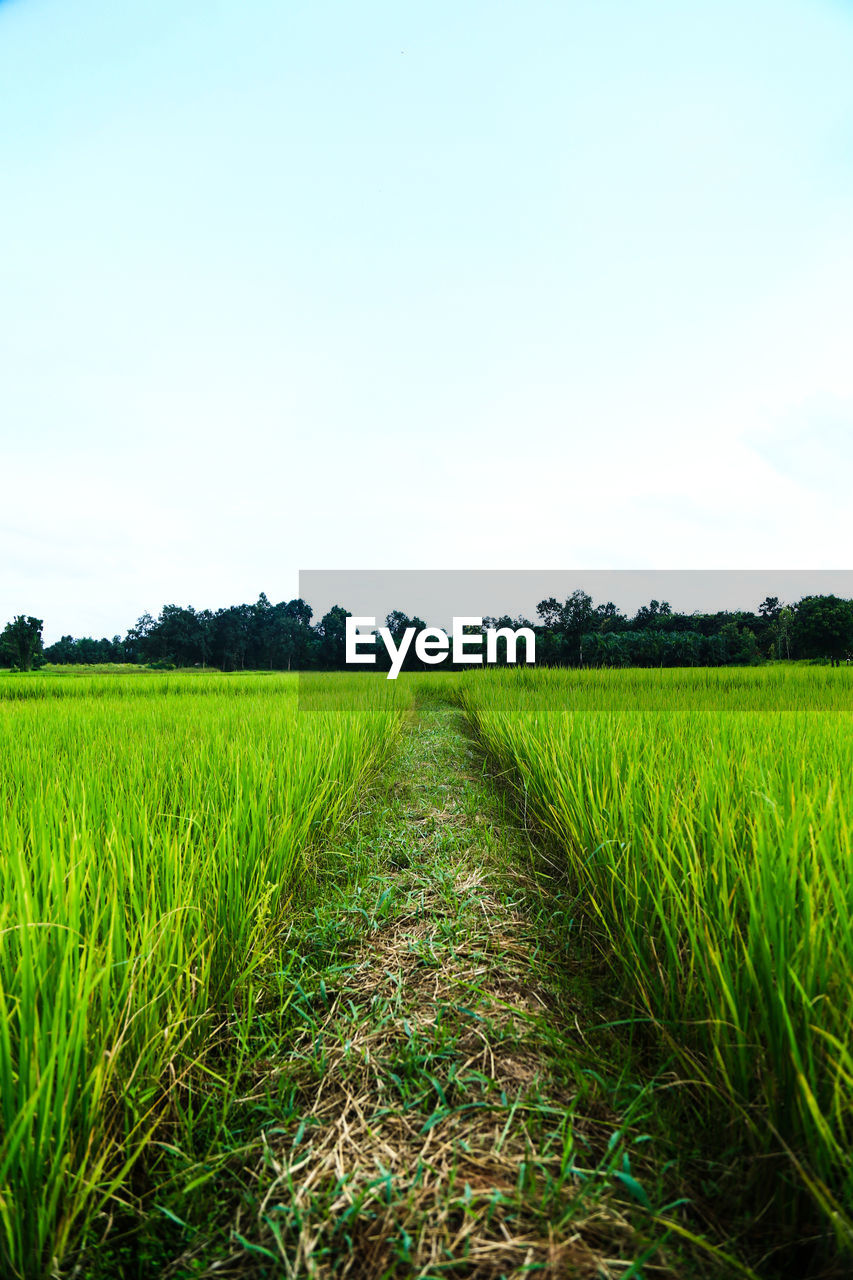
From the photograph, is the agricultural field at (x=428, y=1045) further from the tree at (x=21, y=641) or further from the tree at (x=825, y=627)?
the tree at (x=21, y=641)

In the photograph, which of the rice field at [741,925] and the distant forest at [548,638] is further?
the distant forest at [548,638]

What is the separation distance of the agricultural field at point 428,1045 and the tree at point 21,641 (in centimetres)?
4836

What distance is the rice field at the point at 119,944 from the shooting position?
0.77 metres

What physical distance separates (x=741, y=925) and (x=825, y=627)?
38.2 m

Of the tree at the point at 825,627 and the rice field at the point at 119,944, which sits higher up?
the tree at the point at 825,627

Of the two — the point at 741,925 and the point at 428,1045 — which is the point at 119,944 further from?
the point at 741,925

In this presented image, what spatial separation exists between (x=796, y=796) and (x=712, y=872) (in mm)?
653

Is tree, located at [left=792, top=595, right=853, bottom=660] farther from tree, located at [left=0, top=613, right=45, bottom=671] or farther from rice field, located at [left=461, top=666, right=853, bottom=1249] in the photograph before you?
tree, located at [left=0, top=613, right=45, bottom=671]

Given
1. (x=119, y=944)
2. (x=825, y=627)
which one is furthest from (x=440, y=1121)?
(x=825, y=627)

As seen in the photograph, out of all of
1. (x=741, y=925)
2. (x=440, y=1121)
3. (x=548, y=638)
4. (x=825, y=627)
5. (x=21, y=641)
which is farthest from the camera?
(x=21, y=641)

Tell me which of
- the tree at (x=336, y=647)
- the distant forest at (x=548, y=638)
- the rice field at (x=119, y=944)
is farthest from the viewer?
the tree at (x=336, y=647)

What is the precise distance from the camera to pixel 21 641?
4059 cm

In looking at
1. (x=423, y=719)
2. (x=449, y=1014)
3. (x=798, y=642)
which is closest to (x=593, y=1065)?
(x=449, y=1014)

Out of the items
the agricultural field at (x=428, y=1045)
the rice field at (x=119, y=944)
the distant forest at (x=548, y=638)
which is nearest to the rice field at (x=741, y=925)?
the agricultural field at (x=428, y=1045)
